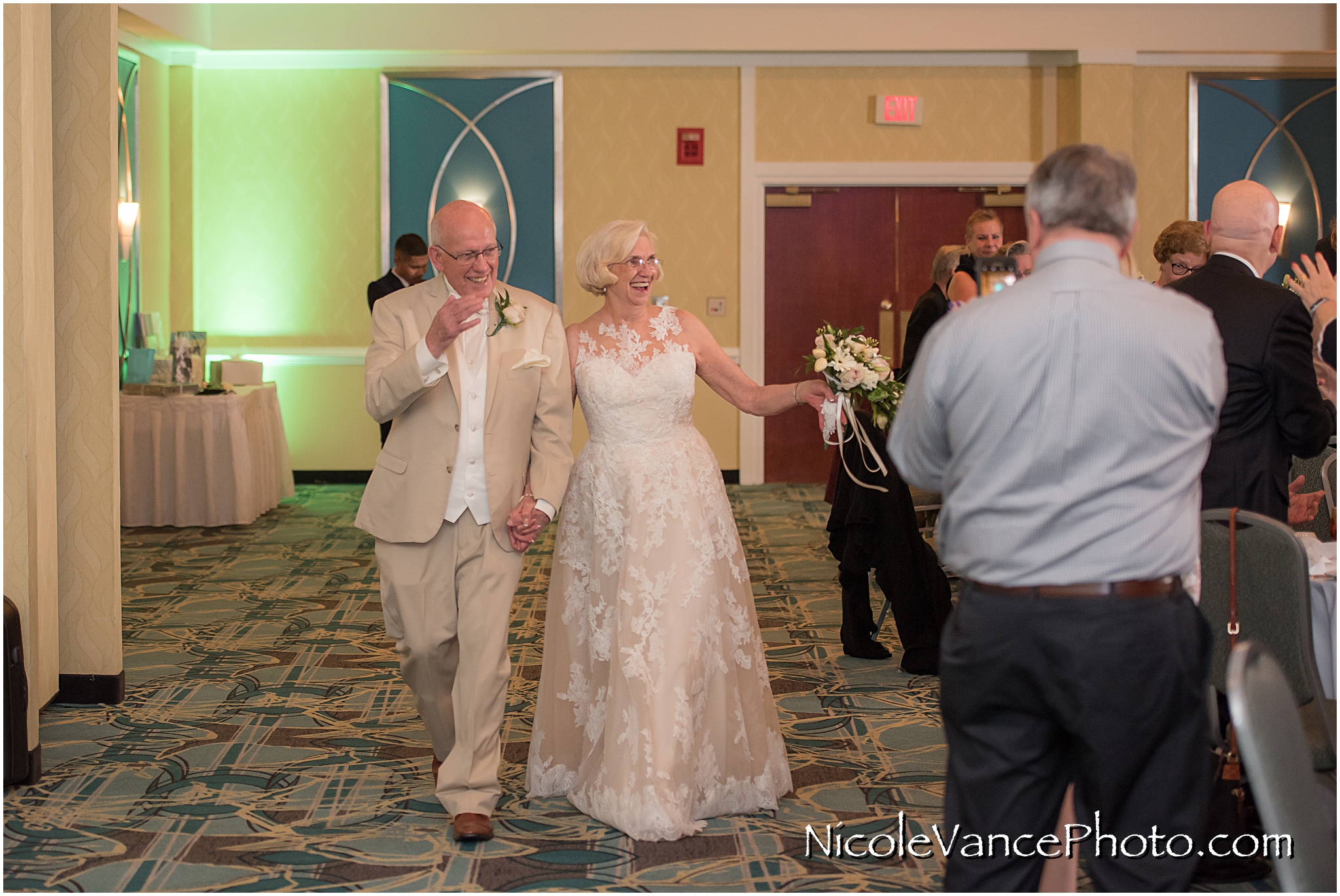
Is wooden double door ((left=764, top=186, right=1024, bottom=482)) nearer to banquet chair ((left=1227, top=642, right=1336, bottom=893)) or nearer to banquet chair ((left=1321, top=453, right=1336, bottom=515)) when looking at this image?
banquet chair ((left=1321, top=453, right=1336, bottom=515))

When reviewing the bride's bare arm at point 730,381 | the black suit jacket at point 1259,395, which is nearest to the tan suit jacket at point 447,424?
the bride's bare arm at point 730,381

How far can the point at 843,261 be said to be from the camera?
9906 mm

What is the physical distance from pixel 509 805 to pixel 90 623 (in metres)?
1.89

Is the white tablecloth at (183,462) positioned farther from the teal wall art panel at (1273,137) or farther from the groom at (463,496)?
the teal wall art panel at (1273,137)

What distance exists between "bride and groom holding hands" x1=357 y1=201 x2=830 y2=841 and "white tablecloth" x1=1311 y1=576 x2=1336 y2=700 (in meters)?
1.38

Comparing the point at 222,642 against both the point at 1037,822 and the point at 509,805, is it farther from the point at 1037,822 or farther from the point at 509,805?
the point at 1037,822

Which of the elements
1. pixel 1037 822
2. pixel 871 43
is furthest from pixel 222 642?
pixel 871 43

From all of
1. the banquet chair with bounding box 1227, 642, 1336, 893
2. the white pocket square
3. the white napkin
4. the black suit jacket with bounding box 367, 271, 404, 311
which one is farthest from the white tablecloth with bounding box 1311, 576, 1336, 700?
the black suit jacket with bounding box 367, 271, 404, 311

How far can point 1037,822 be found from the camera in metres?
2.09

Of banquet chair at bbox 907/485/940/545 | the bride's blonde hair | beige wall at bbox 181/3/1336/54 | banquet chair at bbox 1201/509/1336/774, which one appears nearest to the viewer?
banquet chair at bbox 1201/509/1336/774

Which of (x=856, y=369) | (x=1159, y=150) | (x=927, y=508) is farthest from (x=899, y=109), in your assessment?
(x=856, y=369)

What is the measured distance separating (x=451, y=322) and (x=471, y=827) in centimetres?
130

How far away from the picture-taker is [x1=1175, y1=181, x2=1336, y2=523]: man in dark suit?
3.22m

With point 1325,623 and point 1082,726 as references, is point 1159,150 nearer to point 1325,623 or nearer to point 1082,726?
point 1325,623
